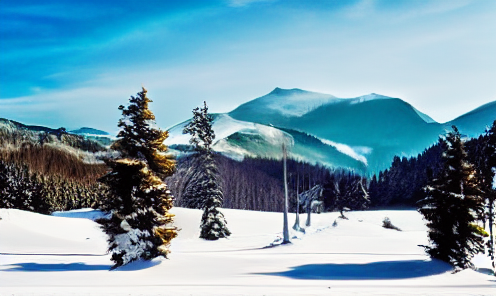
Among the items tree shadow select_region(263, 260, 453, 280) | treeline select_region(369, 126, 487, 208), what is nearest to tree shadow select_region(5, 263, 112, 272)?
tree shadow select_region(263, 260, 453, 280)

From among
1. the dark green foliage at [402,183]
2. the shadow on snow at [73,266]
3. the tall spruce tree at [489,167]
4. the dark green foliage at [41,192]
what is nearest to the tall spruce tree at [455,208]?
the tall spruce tree at [489,167]

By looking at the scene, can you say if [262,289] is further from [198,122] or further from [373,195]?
[373,195]

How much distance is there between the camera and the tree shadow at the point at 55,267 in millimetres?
21531

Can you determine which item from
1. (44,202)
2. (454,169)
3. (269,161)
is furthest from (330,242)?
(269,161)

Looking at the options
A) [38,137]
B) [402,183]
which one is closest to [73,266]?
[38,137]

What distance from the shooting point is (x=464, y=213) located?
21094mm

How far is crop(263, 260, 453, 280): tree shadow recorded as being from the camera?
18.6 m

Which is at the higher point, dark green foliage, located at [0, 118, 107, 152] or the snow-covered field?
dark green foliage, located at [0, 118, 107, 152]


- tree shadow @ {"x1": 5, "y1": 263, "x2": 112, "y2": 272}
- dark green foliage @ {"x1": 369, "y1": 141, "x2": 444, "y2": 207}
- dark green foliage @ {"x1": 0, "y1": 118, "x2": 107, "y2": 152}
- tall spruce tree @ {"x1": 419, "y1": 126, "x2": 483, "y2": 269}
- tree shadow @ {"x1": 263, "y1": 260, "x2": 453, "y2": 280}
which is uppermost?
dark green foliage @ {"x1": 0, "y1": 118, "x2": 107, "y2": 152}

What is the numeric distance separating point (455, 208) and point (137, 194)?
49.5ft

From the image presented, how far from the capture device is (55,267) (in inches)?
886

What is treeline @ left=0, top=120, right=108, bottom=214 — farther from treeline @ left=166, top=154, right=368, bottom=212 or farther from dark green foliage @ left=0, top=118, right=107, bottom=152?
treeline @ left=166, top=154, right=368, bottom=212

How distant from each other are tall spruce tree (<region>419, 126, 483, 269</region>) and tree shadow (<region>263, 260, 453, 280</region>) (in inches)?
33.1

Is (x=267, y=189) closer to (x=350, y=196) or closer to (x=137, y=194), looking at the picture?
(x=350, y=196)
